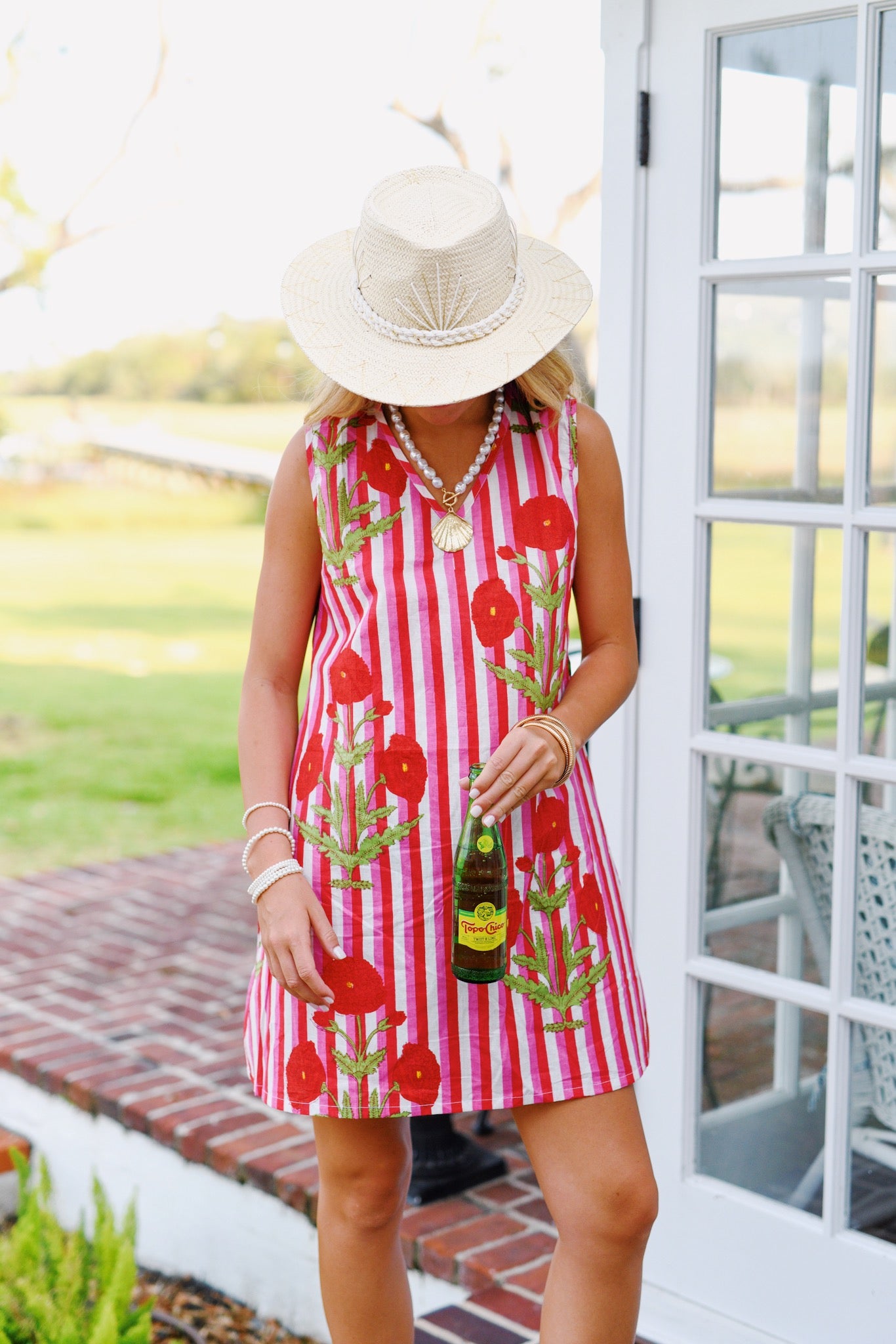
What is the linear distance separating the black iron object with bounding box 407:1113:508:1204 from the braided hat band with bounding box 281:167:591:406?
1.80 m

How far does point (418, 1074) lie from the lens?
5.68ft

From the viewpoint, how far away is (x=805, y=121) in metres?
2.31

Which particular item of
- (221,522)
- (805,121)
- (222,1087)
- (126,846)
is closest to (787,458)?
(805,121)

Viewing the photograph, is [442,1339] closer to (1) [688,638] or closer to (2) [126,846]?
(1) [688,638]

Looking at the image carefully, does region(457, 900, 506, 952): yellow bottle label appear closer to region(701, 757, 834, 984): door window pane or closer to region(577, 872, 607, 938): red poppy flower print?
region(577, 872, 607, 938): red poppy flower print

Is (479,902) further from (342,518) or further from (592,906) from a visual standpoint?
(342,518)

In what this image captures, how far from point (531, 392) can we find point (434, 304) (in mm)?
168

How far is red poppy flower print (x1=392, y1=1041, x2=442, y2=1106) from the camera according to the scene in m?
1.73

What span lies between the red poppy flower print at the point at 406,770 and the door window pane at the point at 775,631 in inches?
38.4

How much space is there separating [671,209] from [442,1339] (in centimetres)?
201

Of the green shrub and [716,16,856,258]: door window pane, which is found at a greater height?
[716,16,856,258]: door window pane

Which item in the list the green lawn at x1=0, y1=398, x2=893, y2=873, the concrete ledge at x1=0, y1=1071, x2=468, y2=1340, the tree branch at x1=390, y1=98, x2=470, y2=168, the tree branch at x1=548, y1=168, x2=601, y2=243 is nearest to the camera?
the green lawn at x1=0, y1=398, x2=893, y2=873

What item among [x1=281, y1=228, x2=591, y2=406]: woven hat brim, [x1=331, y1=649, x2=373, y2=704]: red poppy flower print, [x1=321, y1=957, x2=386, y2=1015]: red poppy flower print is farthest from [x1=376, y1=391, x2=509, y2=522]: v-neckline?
[x1=321, y1=957, x2=386, y2=1015]: red poppy flower print

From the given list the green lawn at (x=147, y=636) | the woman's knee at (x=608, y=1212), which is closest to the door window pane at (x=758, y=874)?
the green lawn at (x=147, y=636)
